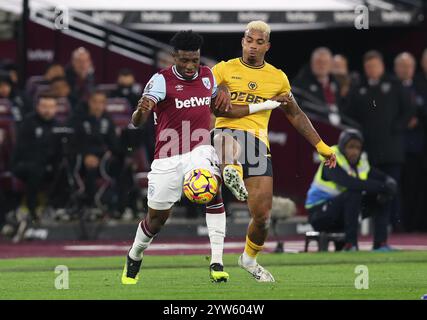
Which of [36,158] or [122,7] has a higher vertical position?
[122,7]

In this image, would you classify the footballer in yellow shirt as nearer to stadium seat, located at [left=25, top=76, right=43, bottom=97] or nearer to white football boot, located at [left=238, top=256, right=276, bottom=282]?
white football boot, located at [left=238, top=256, right=276, bottom=282]

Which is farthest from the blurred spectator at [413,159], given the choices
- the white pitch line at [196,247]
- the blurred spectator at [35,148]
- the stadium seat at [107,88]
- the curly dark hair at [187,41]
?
the curly dark hair at [187,41]

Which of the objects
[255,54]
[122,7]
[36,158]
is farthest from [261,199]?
[122,7]

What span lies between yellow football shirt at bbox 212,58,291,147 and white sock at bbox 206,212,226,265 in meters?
0.91

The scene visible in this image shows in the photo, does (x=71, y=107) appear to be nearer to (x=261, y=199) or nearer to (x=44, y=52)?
(x=44, y=52)

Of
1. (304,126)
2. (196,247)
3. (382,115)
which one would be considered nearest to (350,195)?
(196,247)

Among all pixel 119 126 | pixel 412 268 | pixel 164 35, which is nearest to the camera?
pixel 412 268

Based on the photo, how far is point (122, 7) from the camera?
22781 millimetres

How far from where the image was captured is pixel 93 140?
21.3 meters

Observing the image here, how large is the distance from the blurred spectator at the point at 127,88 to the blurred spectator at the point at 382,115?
3446 millimetres

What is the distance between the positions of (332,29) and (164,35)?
3080mm

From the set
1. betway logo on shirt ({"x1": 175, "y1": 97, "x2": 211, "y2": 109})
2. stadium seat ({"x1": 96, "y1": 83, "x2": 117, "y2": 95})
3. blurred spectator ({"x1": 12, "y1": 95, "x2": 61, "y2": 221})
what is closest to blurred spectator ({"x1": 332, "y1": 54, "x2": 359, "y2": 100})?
stadium seat ({"x1": 96, "y1": 83, "x2": 117, "y2": 95})

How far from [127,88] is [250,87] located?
874 centimetres

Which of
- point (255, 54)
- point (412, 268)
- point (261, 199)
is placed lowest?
point (412, 268)
